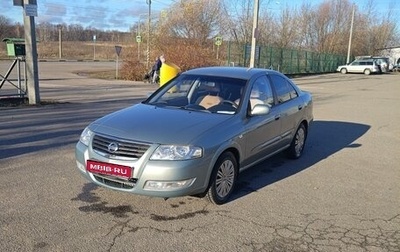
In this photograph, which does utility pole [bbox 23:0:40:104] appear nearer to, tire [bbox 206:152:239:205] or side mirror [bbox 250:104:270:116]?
side mirror [bbox 250:104:270:116]

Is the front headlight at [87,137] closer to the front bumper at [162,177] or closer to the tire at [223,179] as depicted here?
the front bumper at [162,177]

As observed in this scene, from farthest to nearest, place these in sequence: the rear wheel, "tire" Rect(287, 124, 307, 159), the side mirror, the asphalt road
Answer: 1. the rear wheel
2. "tire" Rect(287, 124, 307, 159)
3. the side mirror
4. the asphalt road

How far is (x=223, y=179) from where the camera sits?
4539 mm

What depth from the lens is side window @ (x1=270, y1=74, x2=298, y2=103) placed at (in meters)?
6.02

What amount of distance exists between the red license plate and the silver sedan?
0.01 meters

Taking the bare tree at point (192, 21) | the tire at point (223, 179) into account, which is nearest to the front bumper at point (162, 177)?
the tire at point (223, 179)

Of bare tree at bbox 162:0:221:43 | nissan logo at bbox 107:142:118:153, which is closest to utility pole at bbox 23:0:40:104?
nissan logo at bbox 107:142:118:153

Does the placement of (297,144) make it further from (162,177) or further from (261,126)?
(162,177)

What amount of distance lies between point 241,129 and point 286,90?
196 cm

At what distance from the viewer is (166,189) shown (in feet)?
13.1

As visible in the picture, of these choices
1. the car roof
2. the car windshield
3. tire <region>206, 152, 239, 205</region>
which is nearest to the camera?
tire <region>206, 152, 239, 205</region>

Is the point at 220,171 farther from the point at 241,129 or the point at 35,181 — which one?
the point at 35,181

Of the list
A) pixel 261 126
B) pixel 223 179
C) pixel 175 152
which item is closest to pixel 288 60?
pixel 261 126

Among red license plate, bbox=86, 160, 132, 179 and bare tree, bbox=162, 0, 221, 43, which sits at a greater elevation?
bare tree, bbox=162, 0, 221, 43
